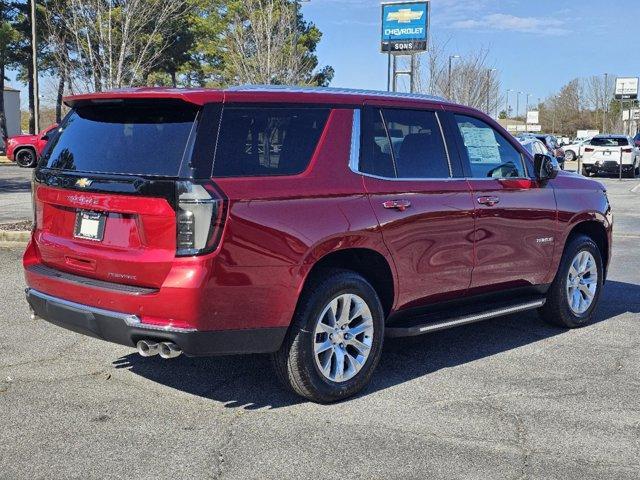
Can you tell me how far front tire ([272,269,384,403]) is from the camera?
4562 millimetres

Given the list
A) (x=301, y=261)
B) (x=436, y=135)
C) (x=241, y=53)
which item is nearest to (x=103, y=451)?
(x=301, y=261)

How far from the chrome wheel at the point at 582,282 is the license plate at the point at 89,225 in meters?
4.06

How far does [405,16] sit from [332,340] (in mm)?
28528

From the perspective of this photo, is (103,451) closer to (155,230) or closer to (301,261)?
(155,230)

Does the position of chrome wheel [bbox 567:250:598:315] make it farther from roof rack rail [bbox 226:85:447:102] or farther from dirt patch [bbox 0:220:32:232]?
dirt patch [bbox 0:220:32:232]

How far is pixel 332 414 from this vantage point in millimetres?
4605

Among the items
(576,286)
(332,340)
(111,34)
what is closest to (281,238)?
(332,340)

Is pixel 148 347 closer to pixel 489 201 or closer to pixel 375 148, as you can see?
pixel 375 148

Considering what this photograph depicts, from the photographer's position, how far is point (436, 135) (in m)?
5.60

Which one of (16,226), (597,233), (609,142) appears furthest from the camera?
(609,142)

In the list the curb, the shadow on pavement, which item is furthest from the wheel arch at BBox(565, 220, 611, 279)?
the curb

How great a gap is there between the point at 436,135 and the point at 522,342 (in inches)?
76.4

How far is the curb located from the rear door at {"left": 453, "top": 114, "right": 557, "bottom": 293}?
6865 mm

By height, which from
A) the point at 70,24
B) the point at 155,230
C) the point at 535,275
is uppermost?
the point at 70,24
